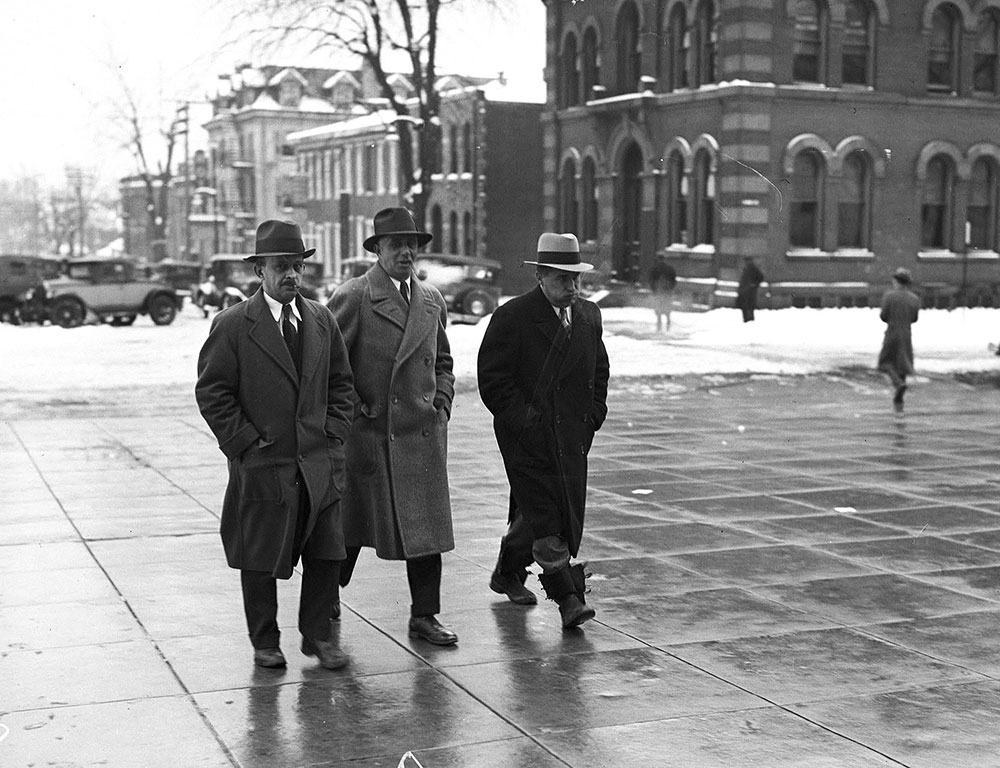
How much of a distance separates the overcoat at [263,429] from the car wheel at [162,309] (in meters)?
32.1

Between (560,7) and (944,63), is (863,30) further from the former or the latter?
(560,7)

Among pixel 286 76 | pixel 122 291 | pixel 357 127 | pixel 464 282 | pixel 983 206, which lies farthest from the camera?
pixel 286 76

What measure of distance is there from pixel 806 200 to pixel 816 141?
1.48 metres

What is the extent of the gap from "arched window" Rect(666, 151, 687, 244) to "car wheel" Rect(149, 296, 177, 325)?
1305 cm

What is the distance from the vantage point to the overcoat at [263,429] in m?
6.36

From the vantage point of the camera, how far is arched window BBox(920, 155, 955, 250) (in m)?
38.8

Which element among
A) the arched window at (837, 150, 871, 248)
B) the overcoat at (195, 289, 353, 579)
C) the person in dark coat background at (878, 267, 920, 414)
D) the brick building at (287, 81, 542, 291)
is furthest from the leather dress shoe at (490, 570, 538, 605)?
the brick building at (287, 81, 542, 291)

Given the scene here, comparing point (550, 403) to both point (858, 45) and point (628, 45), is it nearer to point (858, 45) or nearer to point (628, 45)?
point (858, 45)

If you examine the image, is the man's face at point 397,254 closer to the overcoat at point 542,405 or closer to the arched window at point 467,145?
the overcoat at point 542,405

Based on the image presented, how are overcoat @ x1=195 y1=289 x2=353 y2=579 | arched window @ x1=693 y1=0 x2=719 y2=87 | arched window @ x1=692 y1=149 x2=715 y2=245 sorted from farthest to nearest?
arched window @ x1=692 y1=149 x2=715 y2=245
arched window @ x1=693 y1=0 x2=719 y2=87
overcoat @ x1=195 y1=289 x2=353 y2=579

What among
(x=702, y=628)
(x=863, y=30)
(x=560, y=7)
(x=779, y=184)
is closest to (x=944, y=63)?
(x=863, y=30)

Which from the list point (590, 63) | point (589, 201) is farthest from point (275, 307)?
point (590, 63)

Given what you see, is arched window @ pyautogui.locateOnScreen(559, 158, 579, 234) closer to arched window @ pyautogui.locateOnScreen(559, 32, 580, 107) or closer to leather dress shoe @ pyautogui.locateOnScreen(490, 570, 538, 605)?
arched window @ pyautogui.locateOnScreen(559, 32, 580, 107)

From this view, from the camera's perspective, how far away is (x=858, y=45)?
37.4m
